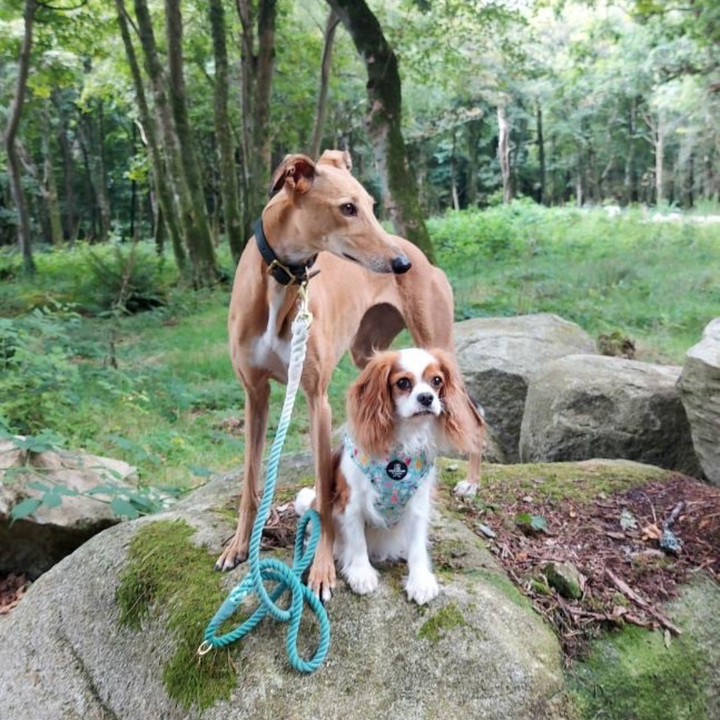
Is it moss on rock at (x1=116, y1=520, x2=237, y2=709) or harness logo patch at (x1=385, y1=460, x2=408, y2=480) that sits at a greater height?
harness logo patch at (x1=385, y1=460, x2=408, y2=480)

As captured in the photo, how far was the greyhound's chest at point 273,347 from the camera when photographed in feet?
9.93

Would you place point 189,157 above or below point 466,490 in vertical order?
above

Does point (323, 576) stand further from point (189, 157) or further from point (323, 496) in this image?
point (189, 157)

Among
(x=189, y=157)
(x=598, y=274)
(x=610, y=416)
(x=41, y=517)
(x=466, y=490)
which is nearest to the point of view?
(x=466, y=490)

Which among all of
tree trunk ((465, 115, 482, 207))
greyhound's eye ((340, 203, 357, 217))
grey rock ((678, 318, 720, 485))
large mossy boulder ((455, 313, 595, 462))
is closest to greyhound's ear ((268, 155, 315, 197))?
greyhound's eye ((340, 203, 357, 217))

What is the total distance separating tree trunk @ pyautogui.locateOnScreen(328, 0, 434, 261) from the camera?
1059 centimetres

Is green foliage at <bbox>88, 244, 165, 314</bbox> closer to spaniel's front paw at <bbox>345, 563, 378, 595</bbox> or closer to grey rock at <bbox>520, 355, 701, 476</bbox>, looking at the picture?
grey rock at <bbox>520, 355, 701, 476</bbox>

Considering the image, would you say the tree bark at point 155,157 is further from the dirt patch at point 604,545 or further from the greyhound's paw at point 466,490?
the dirt patch at point 604,545

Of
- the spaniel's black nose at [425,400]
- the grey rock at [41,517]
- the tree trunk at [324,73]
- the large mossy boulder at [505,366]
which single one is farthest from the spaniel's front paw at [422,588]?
the tree trunk at [324,73]

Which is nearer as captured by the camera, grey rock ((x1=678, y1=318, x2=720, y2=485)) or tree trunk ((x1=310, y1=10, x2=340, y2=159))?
grey rock ((x1=678, y1=318, x2=720, y2=485))

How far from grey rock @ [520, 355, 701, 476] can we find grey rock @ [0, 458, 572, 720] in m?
2.36

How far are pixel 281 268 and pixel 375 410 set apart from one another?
704 mm

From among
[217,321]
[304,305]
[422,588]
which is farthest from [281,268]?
[217,321]

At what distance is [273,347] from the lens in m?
3.11
